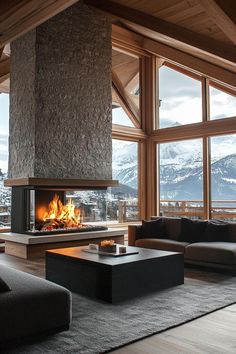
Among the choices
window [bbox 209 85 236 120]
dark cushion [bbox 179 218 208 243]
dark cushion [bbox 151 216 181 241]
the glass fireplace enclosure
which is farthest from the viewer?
window [bbox 209 85 236 120]

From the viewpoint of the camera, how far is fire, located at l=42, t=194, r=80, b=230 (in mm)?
6941

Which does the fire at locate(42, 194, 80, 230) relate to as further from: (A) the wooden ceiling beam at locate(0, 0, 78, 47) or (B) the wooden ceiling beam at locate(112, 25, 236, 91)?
(A) the wooden ceiling beam at locate(0, 0, 78, 47)

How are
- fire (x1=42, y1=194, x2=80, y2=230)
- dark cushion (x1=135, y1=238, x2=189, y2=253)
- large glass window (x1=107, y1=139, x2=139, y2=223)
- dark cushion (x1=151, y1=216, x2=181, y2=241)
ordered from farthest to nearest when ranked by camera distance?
large glass window (x1=107, y1=139, x2=139, y2=223) → fire (x1=42, y1=194, x2=80, y2=230) → dark cushion (x1=151, y1=216, x2=181, y2=241) → dark cushion (x1=135, y1=238, x2=189, y2=253)

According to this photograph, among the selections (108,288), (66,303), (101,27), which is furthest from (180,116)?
(66,303)

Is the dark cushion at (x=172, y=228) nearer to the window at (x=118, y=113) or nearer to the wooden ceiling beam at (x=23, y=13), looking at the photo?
the window at (x=118, y=113)

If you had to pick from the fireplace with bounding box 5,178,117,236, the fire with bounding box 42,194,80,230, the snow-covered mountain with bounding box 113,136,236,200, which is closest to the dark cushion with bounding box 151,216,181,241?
the fireplace with bounding box 5,178,117,236

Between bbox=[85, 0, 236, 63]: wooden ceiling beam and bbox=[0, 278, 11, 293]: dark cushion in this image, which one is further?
bbox=[85, 0, 236, 63]: wooden ceiling beam

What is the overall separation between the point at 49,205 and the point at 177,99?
397 cm

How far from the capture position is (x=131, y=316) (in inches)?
135

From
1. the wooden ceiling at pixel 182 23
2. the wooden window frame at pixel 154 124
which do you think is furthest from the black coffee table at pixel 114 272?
the wooden window frame at pixel 154 124

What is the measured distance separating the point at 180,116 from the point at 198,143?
804 mm

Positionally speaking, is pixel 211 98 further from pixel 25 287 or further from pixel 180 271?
pixel 25 287

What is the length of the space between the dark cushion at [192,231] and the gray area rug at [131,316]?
124 cm

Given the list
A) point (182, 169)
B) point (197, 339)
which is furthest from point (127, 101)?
point (197, 339)
